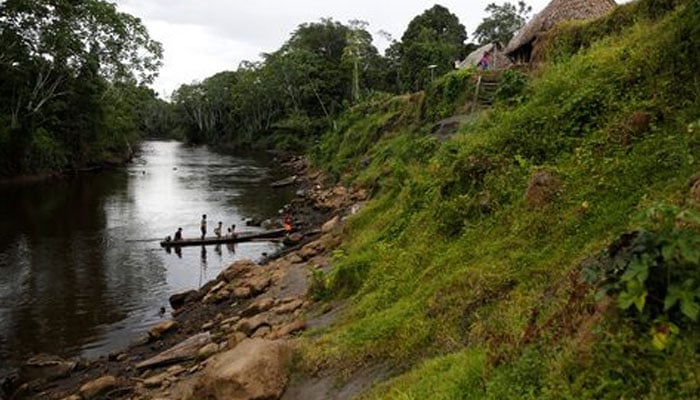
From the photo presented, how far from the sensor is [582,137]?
10.2 metres

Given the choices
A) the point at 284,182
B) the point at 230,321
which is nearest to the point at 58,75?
the point at 284,182

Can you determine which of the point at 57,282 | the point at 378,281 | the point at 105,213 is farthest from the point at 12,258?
the point at 378,281

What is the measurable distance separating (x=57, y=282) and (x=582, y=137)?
1821 cm

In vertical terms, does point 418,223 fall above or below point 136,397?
above

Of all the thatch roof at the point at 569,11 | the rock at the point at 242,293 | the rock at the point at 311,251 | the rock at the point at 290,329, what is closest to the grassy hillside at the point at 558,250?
the rock at the point at 290,329

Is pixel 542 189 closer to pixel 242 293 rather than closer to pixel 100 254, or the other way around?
pixel 242 293

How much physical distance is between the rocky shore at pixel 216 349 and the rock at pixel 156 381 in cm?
2

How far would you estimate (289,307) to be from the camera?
13.6m

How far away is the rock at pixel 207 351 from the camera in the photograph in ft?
41.4

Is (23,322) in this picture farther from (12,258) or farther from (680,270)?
(680,270)

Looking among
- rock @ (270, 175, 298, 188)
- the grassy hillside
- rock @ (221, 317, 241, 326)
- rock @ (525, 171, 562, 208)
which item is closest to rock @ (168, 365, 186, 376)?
rock @ (221, 317, 241, 326)

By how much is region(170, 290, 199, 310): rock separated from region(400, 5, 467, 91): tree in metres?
37.4

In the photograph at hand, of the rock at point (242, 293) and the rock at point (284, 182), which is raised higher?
the rock at point (284, 182)

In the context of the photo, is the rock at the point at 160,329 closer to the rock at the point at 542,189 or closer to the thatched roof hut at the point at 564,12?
the rock at the point at 542,189
